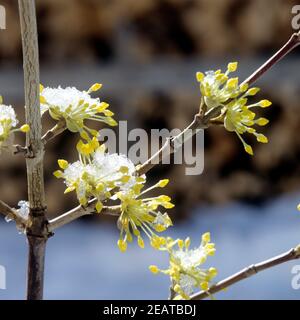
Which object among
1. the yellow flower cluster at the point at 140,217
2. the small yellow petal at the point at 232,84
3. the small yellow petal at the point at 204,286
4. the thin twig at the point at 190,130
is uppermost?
the small yellow petal at the point at 232,84

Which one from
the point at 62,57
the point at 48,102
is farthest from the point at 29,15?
the point at 62,57

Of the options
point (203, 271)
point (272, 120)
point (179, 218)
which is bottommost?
point (203, 271)

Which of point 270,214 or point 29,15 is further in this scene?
point 270,214

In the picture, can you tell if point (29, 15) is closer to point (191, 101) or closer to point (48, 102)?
point (48, 102)

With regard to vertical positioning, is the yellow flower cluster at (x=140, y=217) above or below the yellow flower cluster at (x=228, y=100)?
below

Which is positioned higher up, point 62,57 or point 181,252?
point 62,57

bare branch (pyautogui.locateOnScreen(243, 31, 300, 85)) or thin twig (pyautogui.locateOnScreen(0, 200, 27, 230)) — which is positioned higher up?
bare branch (pyautogui.locateOnScreen(243, 31, 300, 85))

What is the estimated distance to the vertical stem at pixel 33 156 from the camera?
0.21 m

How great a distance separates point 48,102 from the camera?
0.24 metres

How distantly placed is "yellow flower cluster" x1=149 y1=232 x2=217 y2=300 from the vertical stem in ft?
0.11

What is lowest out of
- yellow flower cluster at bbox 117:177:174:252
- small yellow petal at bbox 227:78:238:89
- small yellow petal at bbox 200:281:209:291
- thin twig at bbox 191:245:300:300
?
small yellow petal at bbox 200:281:209:291

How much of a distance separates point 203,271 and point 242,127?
0.14 ft

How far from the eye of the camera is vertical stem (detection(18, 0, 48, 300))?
8.4 inches

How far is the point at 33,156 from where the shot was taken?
0.22m
